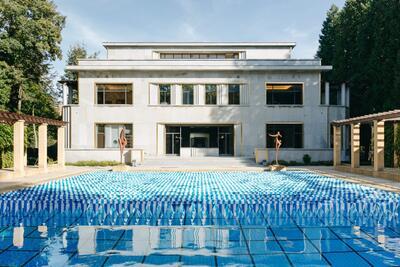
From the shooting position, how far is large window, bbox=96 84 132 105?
100ft

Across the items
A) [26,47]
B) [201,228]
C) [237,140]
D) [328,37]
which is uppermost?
[328,37]

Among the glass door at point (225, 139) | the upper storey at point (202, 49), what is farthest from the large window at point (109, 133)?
the upper storey at point (202, 49)

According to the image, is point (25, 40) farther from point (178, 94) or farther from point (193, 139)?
point (193, 139)

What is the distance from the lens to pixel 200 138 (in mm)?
31844

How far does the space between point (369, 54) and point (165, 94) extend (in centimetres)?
2188

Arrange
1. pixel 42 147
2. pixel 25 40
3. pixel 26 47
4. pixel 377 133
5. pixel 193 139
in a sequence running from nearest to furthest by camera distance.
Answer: pixel 377 133
pixel 42 147
pixel 193 139
pixel 25 40
pixel 26 47

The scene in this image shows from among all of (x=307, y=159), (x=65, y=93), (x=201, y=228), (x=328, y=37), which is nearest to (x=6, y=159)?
(x=65, y=93)

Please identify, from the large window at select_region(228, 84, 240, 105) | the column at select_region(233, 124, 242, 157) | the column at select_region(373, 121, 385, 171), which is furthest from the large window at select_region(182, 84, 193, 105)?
the column at select_region(373, 121, 385, 171)

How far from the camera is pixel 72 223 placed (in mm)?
8312

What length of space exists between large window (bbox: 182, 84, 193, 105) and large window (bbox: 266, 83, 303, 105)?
291 inches

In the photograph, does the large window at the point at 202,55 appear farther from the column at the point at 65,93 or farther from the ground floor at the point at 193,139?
the column at the point at 65,93

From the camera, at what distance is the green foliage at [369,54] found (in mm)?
28628

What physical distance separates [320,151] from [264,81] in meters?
8.38

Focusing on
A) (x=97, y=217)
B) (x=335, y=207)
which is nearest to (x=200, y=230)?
(x=97, y=217)
